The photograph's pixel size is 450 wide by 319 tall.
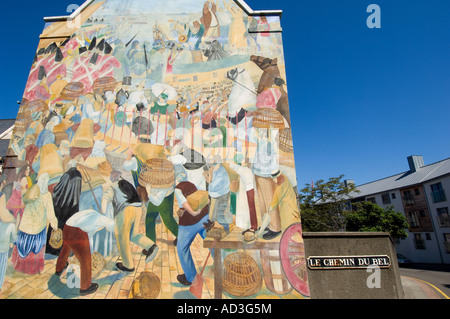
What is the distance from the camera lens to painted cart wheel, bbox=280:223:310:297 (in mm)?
6340

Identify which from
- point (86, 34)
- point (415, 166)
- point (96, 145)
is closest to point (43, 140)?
point (96, 145)

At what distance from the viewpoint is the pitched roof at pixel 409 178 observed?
26309 mm

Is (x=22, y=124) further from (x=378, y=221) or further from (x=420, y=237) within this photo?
(x=420, y=237)

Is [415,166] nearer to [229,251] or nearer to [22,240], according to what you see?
[229,251]

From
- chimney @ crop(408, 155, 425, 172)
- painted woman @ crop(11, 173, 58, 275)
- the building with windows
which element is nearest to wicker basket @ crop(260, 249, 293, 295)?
painted woman @ crop(11, 173, 58, 275)

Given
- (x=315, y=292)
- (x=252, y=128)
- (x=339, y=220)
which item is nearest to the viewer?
(x=315, y=292)

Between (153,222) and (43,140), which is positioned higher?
(43,140)

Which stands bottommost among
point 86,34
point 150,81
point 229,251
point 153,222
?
point 229,251

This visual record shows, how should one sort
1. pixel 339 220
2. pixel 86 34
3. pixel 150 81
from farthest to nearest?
1. pixel 339 220
2. pixel 86 34
3. pixel 150 81

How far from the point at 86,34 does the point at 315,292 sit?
1199cm

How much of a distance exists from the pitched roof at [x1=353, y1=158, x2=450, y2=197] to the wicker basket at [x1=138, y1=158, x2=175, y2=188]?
29195 mm

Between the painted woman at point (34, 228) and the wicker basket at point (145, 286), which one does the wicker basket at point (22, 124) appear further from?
the wicker basket at point (145, 286)

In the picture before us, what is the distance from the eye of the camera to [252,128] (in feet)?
25.3

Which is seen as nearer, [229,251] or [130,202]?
[229,251]
